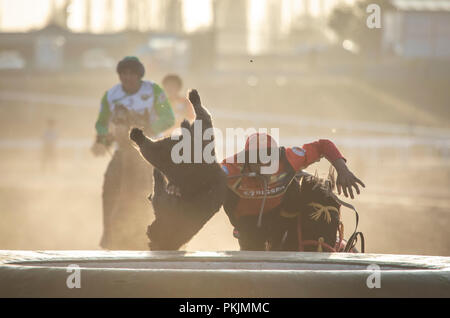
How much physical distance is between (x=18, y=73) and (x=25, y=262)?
167 ft

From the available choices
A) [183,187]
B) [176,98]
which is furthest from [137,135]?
[176,98]

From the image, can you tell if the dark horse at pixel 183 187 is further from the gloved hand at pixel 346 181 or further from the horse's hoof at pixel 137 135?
the gloved hand at pixel 346 181

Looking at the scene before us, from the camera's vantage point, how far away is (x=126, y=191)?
770 centimetres

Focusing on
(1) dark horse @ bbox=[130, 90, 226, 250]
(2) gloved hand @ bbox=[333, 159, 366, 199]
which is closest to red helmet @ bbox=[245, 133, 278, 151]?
(2) gloved hand @ bbox=[333, 159, 366, 199]

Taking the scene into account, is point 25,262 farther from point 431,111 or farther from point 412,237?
point 431,111

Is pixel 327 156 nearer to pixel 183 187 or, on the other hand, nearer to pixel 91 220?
pixel 183 187

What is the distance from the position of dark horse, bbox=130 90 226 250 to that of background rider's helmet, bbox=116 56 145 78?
294 centimetres

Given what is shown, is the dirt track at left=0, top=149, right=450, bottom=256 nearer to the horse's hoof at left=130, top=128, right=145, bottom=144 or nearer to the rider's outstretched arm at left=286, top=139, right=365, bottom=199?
the rider's outstretched arm at left=286, top=139, right=365, bottom=199

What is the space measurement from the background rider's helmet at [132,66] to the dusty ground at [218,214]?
4.39 feet

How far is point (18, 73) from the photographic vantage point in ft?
177

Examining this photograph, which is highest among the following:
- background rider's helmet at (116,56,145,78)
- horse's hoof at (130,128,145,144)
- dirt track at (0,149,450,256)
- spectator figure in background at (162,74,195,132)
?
background rider's helmet at (116,56,145,78)

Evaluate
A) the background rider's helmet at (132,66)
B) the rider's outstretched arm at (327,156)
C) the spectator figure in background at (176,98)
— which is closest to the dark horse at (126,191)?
the background rider's helmet at (132,66)

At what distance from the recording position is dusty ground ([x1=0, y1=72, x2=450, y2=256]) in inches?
460

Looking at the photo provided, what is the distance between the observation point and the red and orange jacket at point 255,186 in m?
5.33
